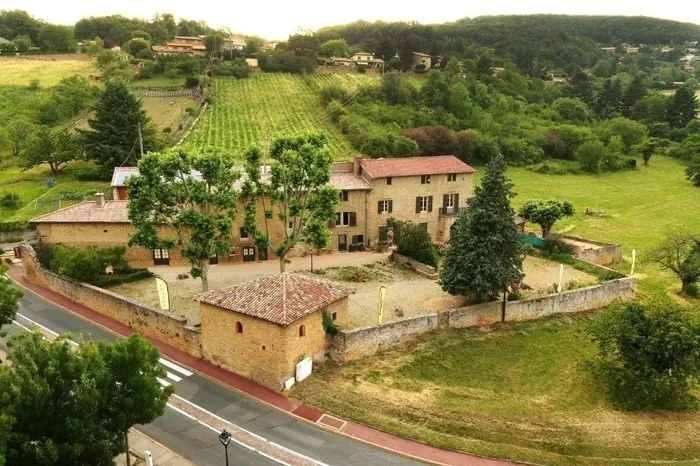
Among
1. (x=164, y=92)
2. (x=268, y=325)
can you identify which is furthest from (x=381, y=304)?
(x=164, y=92)

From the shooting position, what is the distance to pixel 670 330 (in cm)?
2948

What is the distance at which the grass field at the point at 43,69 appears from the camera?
9847 centimetres

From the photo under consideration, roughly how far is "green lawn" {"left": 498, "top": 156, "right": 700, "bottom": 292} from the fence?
49.9 metres

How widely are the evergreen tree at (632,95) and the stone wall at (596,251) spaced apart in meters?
89.2

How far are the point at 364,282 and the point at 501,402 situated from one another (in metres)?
16.7

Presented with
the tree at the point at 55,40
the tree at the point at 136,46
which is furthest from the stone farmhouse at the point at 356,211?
the tree at the point at 55,40

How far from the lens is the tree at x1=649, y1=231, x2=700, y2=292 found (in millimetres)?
44031

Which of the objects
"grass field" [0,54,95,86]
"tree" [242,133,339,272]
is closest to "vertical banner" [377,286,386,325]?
"tree" [242,133,339,272]

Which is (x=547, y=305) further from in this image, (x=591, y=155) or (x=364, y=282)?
(x=591, y=155)

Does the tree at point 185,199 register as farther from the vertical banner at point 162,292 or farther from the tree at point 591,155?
the tree at point 591,155

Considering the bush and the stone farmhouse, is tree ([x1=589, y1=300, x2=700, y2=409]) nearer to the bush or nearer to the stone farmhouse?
the stone farmhouse

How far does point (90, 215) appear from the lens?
4456 centimetres

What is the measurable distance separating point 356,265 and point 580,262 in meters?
18.8

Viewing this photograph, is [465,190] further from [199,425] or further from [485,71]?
[485,71]
